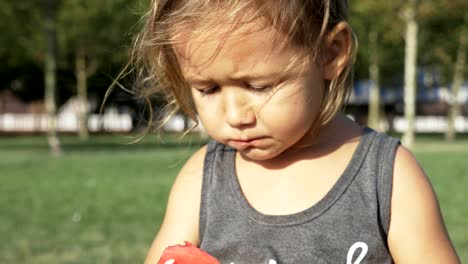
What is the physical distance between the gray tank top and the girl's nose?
265 millimetres

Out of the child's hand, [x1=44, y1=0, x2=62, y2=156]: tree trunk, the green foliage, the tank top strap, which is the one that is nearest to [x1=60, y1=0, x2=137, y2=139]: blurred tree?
[x1=44, y1=0, x2=62, y2=156]: tree trunk

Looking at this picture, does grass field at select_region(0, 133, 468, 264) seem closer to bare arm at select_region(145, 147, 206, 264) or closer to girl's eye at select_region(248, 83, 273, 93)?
bare arm at select_region(145, 147, 206, 264)

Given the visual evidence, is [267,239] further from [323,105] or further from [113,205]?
[113,205]

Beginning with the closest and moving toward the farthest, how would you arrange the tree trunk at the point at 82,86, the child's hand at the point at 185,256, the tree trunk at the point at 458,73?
the child's hand at the point at 185,256
the tree trunk at the point at 458,73
the tree trunk at the point at 82,86

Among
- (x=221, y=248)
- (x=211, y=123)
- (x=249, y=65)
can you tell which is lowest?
(x=221, y=248)

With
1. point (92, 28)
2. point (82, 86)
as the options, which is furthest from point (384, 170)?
point (82, 86)

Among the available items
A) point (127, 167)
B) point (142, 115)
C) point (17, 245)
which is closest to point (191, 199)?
point (142, 115)

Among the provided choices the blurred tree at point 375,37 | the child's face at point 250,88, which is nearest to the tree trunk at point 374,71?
the blurred tree at point 375,37

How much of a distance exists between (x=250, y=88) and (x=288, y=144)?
0.19m

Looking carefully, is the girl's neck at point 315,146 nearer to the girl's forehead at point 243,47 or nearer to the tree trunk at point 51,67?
the girl's forehead at point 243,47

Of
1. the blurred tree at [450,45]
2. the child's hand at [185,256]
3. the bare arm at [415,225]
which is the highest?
the bare arm at [415,225]

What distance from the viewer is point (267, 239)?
2066 millimetres

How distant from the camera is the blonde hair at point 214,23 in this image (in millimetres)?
1958

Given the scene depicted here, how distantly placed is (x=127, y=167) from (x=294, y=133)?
1324cm
